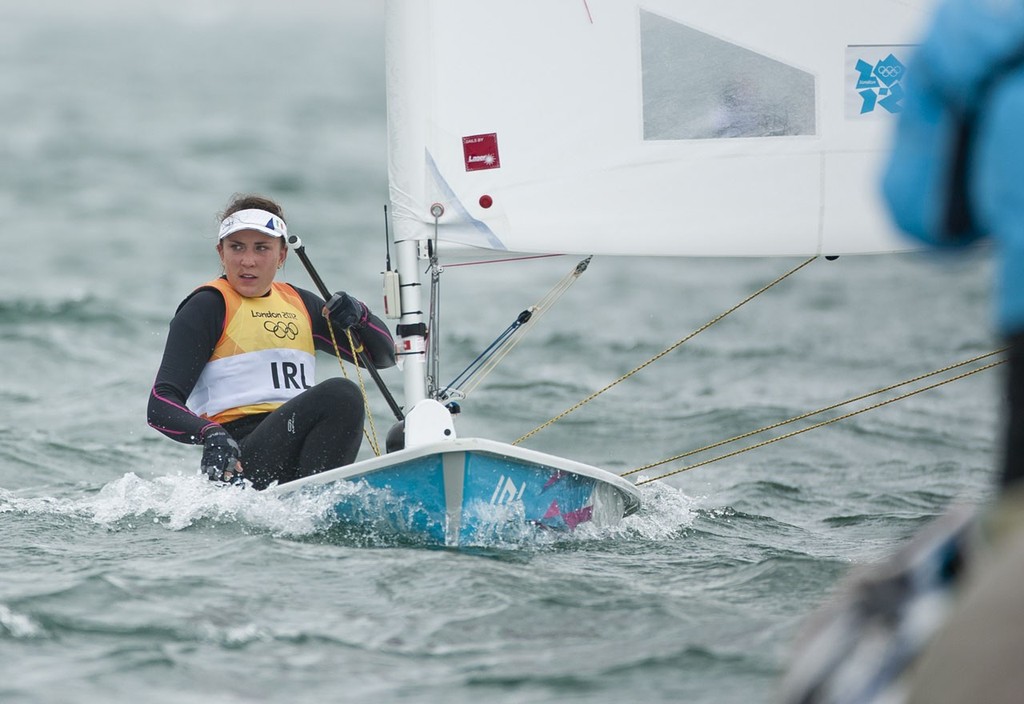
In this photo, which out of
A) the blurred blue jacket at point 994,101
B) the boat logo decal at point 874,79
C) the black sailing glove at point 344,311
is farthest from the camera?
the black sailing glove at point 344,311

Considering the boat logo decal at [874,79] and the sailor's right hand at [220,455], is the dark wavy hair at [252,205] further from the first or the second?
the boat logo decal at [874,79]

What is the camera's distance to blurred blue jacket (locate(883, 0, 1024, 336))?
1464 mm

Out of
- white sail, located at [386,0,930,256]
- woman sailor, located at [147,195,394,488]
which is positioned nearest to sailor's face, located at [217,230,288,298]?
woman sailor, located at [147,195,394,488]

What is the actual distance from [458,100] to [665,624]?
1521 mm

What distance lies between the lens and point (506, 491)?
3375 mm

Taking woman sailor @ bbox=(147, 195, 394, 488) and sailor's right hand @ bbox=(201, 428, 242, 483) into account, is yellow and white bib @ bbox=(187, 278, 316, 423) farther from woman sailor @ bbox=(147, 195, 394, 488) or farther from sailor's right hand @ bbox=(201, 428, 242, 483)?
sailor's right hand @ bbox=(201, 428, 242, 483)

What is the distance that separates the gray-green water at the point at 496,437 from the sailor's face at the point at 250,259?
0.55 metres

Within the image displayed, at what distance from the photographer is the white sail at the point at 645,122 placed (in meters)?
3.73

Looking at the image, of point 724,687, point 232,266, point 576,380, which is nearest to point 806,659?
point 724,687

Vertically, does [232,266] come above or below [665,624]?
above

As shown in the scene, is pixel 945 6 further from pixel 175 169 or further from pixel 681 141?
pixel 175 169

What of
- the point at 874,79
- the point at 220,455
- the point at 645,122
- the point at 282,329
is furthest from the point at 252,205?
the point at 874,79

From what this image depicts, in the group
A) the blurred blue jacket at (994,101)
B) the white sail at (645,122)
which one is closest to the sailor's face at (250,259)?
the white sail at (645,122)

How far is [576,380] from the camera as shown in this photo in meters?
7.73
